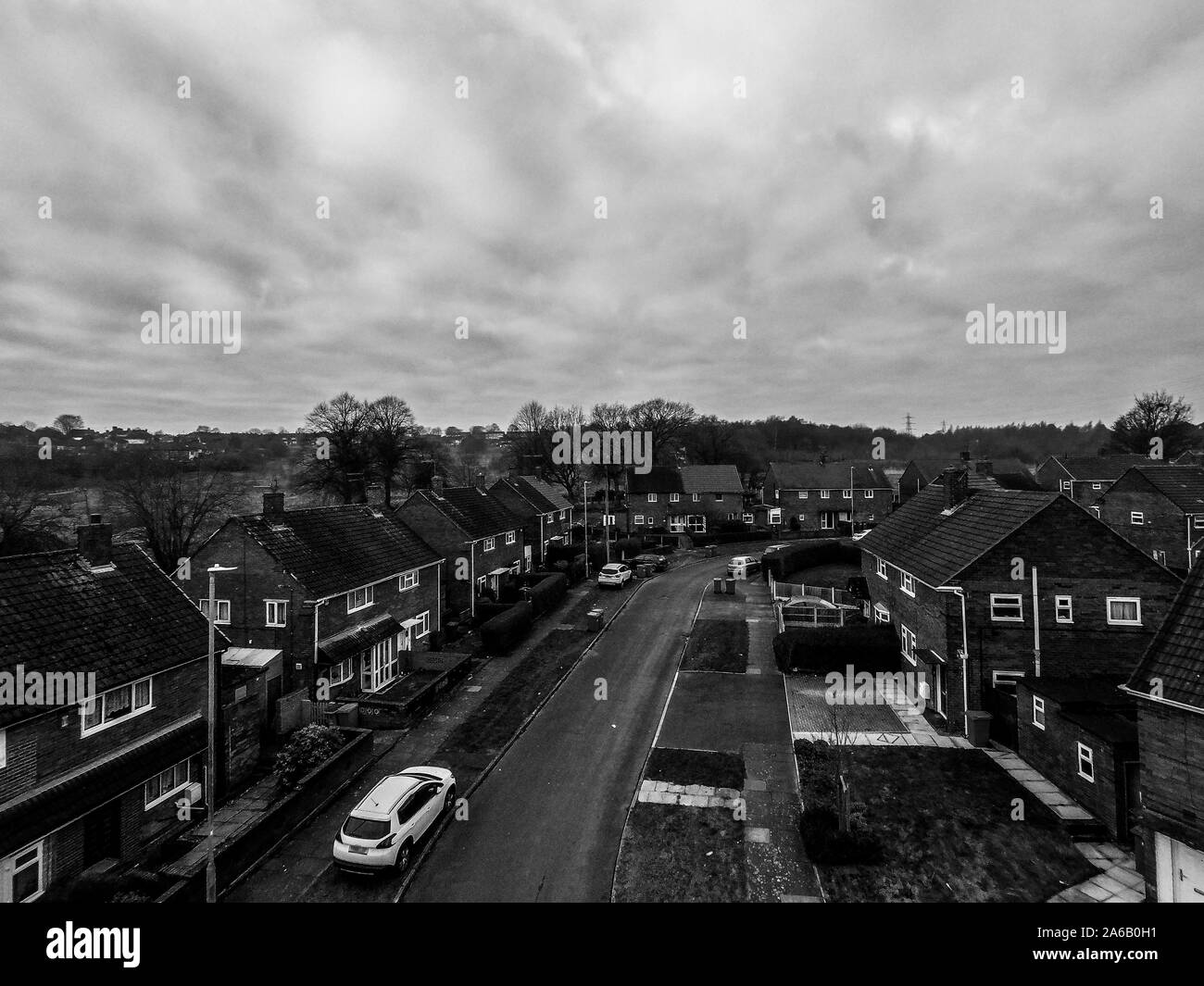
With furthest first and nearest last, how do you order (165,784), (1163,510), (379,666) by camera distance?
(1163,510), (379,666), (165,784)

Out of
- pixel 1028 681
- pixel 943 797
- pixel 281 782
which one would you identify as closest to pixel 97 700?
pixel 281 782

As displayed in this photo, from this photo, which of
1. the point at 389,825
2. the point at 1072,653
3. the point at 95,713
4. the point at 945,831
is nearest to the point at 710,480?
the point at 1072,653

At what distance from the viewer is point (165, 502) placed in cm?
4138

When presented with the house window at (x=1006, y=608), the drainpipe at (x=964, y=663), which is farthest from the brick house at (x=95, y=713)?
the house window at (x=1006, y=608)

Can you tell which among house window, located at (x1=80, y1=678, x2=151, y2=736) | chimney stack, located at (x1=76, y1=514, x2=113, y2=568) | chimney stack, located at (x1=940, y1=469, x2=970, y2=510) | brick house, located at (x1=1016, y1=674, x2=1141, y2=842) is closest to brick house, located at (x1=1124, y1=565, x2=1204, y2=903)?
brick house, located at (x1=1016, y1=674, x2=1141, y2=842)

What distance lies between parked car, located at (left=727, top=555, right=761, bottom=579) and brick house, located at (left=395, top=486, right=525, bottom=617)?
58.8ft

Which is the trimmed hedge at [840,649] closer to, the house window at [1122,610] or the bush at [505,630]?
the house window at [1122,610]

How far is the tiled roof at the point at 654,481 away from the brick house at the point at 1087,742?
51.9 metres

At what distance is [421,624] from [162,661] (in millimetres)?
15189

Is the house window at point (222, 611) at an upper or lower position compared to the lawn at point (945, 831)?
upper

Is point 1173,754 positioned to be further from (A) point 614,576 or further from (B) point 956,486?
(A) point 614,576

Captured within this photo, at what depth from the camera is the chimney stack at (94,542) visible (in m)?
17.5

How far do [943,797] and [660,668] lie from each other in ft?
43.7
